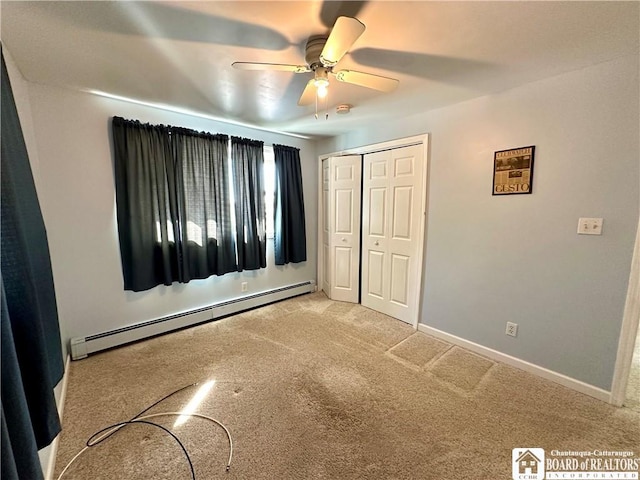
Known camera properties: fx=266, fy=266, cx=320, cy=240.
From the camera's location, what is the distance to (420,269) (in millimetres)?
2975

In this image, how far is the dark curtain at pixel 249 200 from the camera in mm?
3277

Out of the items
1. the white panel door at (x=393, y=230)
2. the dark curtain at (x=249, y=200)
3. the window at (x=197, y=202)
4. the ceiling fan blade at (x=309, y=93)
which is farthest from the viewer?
the dark curtain at (x=249, y=200)

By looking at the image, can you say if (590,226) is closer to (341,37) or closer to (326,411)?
(341,37)

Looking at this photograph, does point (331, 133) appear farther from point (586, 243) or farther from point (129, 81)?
point (586, 243)

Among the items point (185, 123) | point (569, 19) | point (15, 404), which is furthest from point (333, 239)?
point (15, 404)

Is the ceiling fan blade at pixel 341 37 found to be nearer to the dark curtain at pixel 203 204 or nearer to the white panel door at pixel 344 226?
the dark curtain at pixel 203 204

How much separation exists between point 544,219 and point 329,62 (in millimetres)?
2033

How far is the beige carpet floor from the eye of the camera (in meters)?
1.47

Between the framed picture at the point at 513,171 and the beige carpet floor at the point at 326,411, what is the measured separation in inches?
61.1

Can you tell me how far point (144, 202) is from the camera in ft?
8.56

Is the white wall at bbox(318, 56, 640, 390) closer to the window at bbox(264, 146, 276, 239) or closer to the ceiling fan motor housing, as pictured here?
the ceiling fan motor housing

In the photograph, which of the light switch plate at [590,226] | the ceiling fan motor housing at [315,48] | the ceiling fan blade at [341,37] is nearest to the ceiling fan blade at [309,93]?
the ceiling fan motor housing at [315,48]

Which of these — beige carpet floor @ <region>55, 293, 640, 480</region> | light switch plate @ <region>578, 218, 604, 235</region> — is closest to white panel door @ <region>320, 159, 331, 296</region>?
beige carpet floor @ <region>55, 293, 640, 480</region>

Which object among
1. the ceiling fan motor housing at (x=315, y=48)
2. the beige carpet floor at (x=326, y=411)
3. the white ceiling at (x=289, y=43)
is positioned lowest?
the beige carpet floor at (x=326, y=411)
